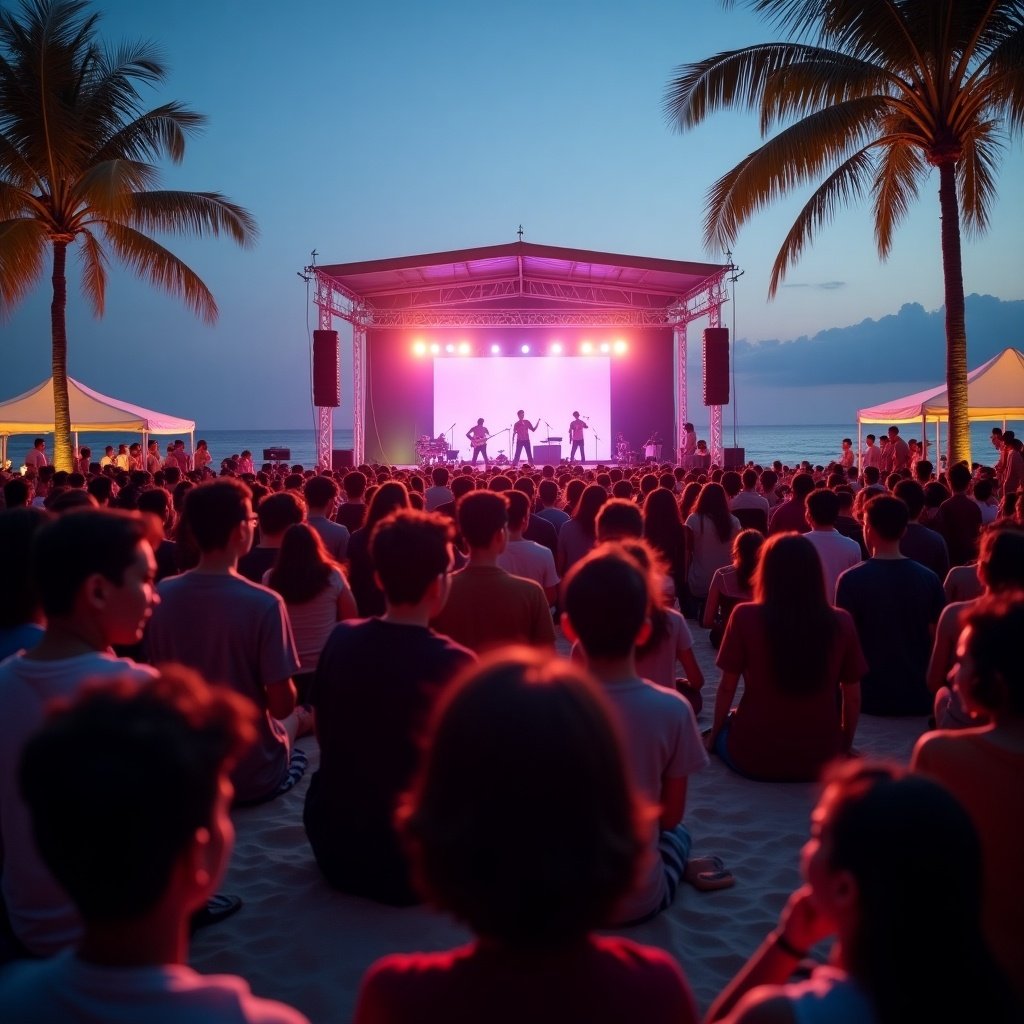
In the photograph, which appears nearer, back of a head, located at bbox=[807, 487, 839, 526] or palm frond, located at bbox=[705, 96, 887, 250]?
back of a head, located at bbox=[807, 487, 839, 526]

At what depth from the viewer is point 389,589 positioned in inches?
109

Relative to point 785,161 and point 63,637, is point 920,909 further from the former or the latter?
point 785,161

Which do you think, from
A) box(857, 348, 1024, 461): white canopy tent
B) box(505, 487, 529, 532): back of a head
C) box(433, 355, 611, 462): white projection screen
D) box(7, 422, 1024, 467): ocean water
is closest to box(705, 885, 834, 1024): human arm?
box(505, 487, 529, 532): back of a head

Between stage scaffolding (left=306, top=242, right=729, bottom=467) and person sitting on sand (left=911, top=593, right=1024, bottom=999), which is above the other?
stage scaffolding (left=306, top=242, right=729, bottom=467)

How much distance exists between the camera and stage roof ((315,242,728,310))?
19172mm

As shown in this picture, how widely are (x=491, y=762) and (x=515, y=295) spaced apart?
865 inches

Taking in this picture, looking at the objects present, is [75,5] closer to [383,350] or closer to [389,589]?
[383,350]

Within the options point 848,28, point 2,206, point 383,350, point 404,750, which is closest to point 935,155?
point 848,28

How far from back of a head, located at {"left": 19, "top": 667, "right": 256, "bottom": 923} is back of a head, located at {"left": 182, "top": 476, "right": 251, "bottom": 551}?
8.04ft

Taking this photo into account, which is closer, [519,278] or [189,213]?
[189,213]

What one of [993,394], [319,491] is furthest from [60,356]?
[993,394]

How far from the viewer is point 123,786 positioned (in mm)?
938

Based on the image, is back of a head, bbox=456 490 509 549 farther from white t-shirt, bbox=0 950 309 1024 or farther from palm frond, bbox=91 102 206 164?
palm frond, bbox=91 102 206 164

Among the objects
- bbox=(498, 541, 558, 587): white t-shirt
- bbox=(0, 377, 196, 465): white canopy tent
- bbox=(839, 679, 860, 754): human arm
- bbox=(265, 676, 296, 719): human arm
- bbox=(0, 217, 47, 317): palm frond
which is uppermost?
bbox=(0, 217, 47, 317): palm frond
